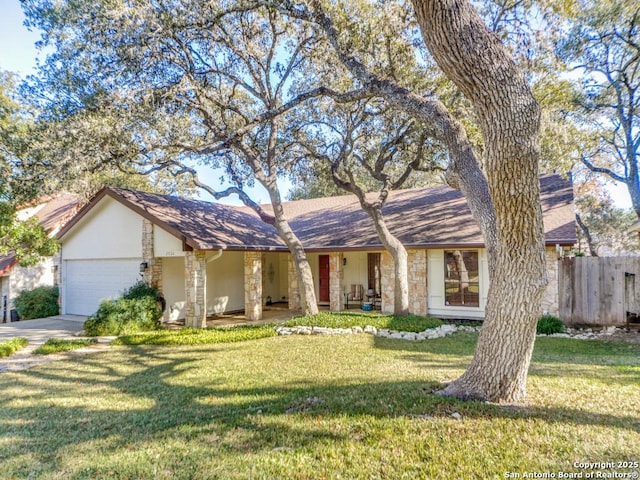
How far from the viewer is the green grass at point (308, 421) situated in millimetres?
3414

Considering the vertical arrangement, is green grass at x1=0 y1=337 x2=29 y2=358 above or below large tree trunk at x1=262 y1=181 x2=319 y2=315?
below

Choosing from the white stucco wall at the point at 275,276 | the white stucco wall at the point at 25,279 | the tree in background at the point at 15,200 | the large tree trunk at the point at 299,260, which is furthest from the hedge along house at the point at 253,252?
the tree in background at the point at 15,200

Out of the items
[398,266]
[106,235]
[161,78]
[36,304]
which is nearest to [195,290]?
[106,235]

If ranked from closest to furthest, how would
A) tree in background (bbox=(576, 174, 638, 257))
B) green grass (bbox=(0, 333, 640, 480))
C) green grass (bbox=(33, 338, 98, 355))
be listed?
green grass (bbox=(0, 333, 640, 480))
green grass (bbox=(33, 338, 98, 355))
tree in background (bbox=(576, 174, 638, 257))

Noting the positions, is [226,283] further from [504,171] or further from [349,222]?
[504,171]

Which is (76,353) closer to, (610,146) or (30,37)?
(30,37)

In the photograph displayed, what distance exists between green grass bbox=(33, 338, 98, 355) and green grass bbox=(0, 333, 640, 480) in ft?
5.37

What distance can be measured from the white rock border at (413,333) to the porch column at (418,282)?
1778 mm

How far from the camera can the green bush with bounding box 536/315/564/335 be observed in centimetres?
1009

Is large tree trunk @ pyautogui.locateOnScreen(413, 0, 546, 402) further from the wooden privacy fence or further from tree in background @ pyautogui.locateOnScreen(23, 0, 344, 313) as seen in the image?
the wooden privacy fence

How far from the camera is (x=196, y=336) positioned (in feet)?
33.2

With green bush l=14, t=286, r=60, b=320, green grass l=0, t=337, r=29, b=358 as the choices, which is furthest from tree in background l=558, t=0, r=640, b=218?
green bush l=14, t=286, r=60, b=320

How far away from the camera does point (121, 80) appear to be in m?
9.06

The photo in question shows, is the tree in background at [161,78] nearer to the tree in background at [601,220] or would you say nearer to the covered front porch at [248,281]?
the covered front porch at [248,281]
